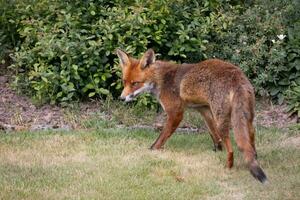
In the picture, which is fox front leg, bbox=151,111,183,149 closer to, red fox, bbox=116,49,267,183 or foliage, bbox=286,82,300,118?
red fox, bbox=116,49,267,183

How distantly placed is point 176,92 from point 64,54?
2.61 meters

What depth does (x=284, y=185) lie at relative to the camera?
6.76 metres

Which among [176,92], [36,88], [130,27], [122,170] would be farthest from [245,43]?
[122,170]

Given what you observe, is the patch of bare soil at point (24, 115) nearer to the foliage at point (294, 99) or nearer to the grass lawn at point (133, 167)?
the grass lawn at point (133, 167)

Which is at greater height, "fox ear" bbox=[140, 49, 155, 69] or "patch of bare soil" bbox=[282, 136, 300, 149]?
"fox ear" bbox=[140, 49, 155, 69]

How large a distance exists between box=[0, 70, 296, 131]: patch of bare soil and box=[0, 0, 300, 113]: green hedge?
21 cm

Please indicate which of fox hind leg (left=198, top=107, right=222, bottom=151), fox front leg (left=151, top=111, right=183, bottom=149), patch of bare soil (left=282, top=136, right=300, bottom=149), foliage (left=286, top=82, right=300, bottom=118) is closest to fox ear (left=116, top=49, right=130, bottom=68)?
fox front leg (left=151, top=111, right=183, bottom=149)

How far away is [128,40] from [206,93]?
Result: 2.97 m

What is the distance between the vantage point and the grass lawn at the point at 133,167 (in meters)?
6.58

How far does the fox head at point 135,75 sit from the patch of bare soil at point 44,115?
3.86 feet

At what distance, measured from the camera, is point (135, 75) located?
8289mm

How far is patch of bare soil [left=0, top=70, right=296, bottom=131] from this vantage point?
9.40m

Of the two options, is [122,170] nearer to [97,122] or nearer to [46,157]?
[46,157]

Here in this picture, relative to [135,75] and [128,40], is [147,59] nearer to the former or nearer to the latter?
[135,75]
